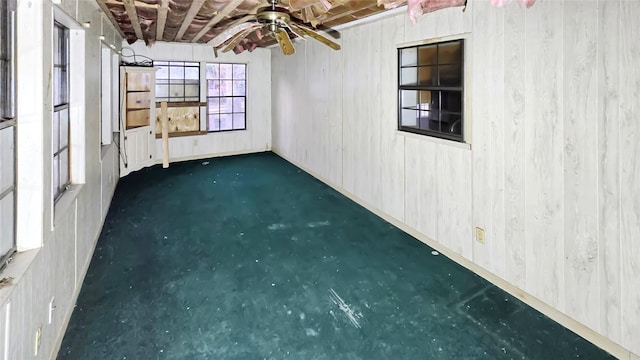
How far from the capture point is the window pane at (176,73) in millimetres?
7926

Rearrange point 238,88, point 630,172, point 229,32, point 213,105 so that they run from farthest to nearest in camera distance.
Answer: point 238,88 < point 213,105 < point 229,32 < point 630,172

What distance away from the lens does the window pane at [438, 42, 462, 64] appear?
3.48 metres

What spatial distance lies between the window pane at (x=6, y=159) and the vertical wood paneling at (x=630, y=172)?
3.11 metres

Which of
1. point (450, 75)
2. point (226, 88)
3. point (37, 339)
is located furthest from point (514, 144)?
point (226, 88)

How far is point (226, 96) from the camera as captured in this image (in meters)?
8.62

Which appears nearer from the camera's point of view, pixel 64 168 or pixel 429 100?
pixel 64 168

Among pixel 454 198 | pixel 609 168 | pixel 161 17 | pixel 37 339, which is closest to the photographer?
pixel 37 339

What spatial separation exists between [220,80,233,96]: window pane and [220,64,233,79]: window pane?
0.36 ft

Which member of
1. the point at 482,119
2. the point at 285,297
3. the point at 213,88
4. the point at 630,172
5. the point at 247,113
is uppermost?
the point at 213,88

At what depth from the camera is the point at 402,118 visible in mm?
4363

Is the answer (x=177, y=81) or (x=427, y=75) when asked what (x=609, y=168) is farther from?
(x=177, y=81)

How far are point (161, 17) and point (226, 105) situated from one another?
3.89 meters

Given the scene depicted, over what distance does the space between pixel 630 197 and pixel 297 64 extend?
19.8 feet

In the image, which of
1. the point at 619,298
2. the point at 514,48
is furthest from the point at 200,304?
the point at 514,48
